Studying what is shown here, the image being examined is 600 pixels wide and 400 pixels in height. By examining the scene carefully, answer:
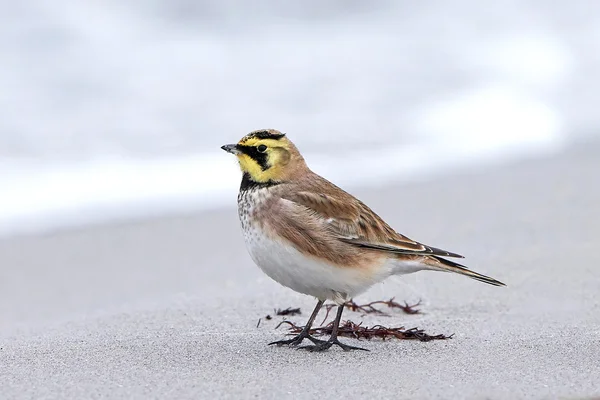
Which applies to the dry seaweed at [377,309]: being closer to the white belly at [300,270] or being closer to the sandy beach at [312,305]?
the sandy beach at [312,305]

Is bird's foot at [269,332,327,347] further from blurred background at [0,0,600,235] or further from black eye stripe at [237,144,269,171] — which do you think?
blurred background at [0,0,600,235]

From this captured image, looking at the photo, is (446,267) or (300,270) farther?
(446,267)

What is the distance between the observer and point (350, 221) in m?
6.52

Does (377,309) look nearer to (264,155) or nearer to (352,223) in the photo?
(352,223)

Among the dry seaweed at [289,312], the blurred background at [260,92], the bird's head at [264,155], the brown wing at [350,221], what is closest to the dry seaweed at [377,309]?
the dry seaweed at [289,312]

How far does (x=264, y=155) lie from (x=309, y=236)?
63 cm

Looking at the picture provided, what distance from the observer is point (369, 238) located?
6531 millimetres

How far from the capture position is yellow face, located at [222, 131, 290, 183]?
649 centimetres

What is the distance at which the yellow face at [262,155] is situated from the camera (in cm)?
649

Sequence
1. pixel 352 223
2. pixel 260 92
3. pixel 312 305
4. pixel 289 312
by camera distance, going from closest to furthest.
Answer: pixel 352 223 → pixel 289 312 → pixel 312 305 → pixel 260 92

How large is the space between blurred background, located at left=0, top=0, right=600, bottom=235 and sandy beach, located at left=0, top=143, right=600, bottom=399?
1.34 meters

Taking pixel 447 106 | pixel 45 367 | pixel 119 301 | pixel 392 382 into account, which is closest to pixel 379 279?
pixel 392 382

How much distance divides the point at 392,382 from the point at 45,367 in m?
1.91

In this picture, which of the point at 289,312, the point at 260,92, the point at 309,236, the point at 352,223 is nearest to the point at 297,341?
the point at 309,236
